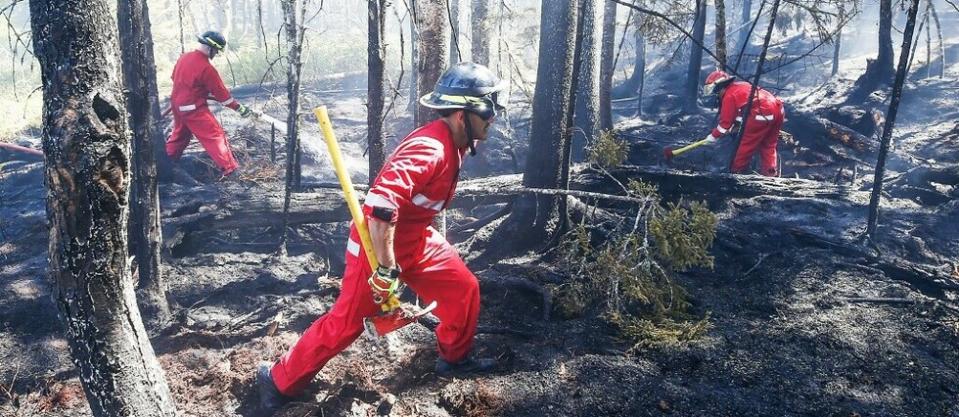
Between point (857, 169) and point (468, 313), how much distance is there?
330 inches

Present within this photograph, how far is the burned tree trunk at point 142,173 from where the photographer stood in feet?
15.0

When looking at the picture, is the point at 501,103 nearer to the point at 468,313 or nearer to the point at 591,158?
the point at 468,313

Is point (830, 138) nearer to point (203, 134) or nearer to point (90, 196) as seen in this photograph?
point (203, 134)

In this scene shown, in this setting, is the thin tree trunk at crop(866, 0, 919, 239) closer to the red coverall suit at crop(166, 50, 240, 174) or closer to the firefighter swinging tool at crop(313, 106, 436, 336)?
the firefighter swinging tool at crop(313, 106, 436, 336)

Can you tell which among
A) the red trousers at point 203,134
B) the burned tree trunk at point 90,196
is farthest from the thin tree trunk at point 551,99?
the red trousers at point 203,134

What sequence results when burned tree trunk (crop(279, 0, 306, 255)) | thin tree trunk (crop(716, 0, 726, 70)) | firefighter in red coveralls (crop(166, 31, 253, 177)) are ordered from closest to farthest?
burned tree trunk (crop(279, 0, 306, 255)) → thin tree trunk (crop(716, 0, 726, 70)) → firefighter in red coveralls (crop(166, 31, 253, 177))

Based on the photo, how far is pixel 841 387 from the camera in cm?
373

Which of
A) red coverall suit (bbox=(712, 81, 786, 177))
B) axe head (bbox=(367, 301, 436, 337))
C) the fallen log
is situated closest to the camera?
axe head (bbox=(367, 301, 436, 337))

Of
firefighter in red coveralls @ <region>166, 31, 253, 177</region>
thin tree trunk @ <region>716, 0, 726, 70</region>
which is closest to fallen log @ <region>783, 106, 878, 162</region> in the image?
thin tree trunk @ <region>716, 0, 726, 70</region>

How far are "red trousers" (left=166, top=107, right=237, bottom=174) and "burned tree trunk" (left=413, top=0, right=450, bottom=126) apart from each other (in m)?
4.40

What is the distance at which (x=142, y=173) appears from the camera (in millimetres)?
4707

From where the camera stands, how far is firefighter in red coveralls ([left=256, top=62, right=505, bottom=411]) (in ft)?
10.4

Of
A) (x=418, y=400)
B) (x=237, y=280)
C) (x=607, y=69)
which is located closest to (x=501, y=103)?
(x=418, y=400)

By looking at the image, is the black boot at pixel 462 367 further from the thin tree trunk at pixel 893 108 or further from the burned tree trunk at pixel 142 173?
the thin tree trunk at pixel 893 108
